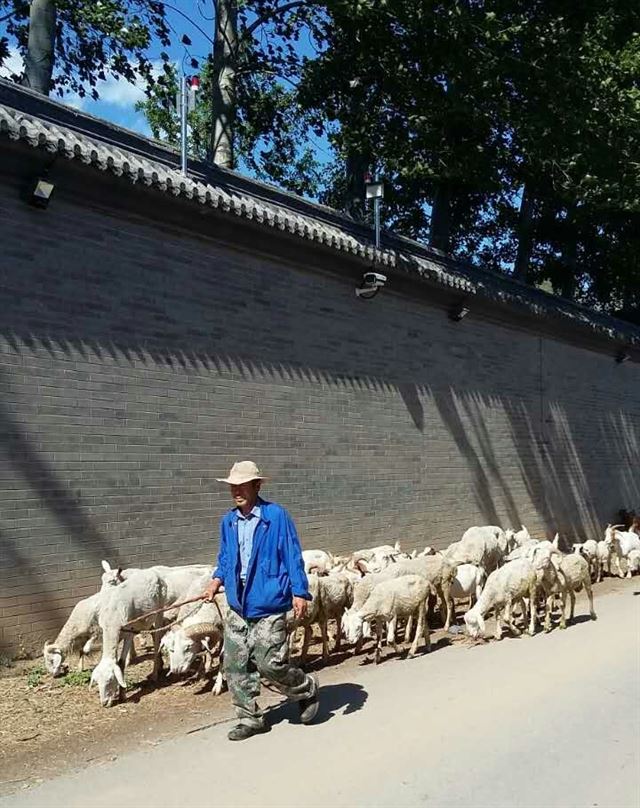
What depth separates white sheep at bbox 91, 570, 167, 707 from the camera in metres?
6.60

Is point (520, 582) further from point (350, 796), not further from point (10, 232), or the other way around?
point (10, 232)

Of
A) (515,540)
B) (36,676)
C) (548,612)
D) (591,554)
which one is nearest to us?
(36,676)

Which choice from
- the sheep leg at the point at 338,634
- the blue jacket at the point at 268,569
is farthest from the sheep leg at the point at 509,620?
the blue jacket at the point at 268,569

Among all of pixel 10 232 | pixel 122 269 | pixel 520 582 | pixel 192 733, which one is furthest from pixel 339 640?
pixel 10 232

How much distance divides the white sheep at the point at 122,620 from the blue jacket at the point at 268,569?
1.41 m

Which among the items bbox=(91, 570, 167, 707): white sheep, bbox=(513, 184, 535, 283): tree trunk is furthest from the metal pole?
bbox=(513, 184, 535, 283): tree trunk

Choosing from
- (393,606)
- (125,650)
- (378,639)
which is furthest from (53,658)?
A: (393,606)

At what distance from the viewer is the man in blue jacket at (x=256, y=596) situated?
580 centimetres

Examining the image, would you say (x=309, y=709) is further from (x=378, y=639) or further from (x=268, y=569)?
(x=378, y=639)

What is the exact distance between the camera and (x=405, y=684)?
7238 millimetres

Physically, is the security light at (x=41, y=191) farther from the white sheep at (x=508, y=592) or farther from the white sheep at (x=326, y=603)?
the white sheep at (x=508, y=592)

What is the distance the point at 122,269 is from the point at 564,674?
591 centimetres

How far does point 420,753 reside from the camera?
5406 mm

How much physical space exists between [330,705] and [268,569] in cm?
148
